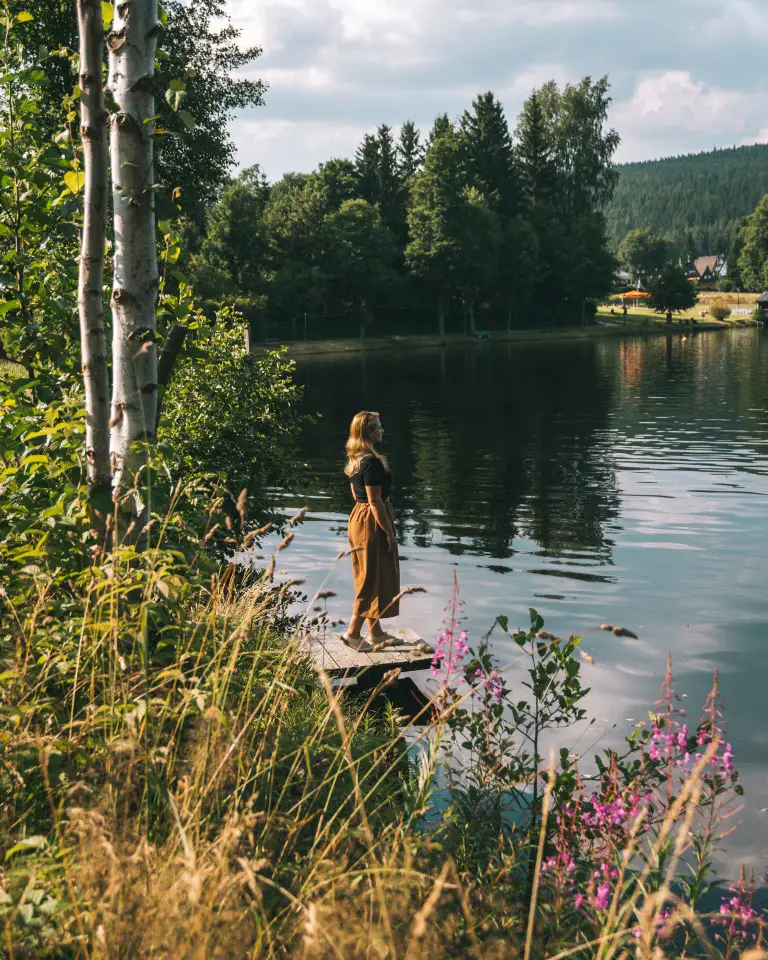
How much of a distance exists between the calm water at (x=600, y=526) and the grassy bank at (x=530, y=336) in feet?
92.3

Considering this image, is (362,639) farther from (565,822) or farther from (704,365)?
(704,365)

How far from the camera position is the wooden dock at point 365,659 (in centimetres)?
801

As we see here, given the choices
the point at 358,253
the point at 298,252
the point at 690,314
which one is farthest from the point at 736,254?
the point at 298,252

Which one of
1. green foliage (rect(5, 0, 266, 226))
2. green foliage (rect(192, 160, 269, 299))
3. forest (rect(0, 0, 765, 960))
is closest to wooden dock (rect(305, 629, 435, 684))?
forest (rect(0, 0, 765, 960))

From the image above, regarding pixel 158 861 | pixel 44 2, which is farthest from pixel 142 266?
pixel 44 2

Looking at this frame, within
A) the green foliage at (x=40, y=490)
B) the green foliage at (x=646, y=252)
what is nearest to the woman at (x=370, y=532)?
the green foliage at (x=40, y=490)

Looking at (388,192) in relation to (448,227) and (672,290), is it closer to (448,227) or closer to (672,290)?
(448,227)

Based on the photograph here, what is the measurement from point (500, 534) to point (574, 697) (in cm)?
1098

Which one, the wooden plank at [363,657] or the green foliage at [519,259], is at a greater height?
the green foliage at [519,259]

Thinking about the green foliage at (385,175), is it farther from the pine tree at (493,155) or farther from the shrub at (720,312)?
the shrub at (720,312)

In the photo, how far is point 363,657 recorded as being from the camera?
27.1ft

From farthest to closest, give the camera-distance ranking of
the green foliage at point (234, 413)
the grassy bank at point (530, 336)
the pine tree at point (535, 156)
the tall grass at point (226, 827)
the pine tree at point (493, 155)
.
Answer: the pine tree at point (493, 155) < the pine tree at point (535, 156) < the grassy bank at point (530, 336) < the green foliage at point (234, 413) < the tall grass at point (226, 827)

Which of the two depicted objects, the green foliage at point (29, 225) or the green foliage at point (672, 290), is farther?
the green foliage at point (672, 290)

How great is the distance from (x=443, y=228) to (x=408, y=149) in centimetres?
1629
